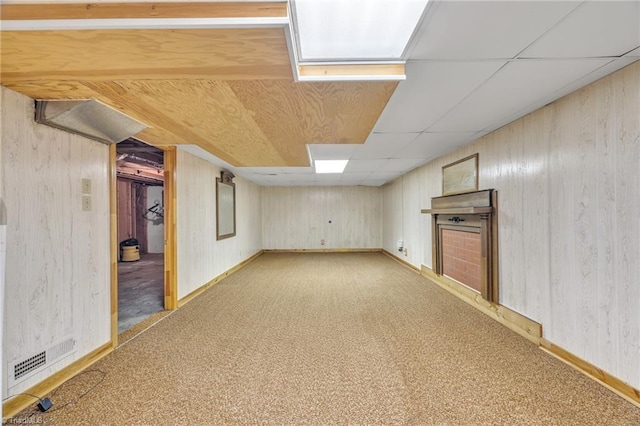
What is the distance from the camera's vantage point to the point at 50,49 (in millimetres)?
1325

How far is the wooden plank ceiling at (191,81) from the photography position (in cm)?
124

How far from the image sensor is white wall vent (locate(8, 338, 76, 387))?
5.31 feet

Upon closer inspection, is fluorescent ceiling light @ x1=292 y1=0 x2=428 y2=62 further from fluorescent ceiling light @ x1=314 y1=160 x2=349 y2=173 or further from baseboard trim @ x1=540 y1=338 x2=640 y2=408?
fluorescent ceiling light @ x1=314 y1=160 x2=349 y2=173

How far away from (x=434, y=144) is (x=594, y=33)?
7.05 ft

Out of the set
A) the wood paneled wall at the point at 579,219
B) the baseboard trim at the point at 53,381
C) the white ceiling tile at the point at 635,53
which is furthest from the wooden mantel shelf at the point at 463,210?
the baseboard trim at the point at 53,381

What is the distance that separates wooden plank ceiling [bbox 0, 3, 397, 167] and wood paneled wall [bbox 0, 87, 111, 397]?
1.17 feet

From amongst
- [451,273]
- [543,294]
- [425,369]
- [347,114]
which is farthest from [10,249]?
[451,273]

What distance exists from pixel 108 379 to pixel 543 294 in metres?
3.67

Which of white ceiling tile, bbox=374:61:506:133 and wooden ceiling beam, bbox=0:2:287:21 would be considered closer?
wooden ceiling beam, bbox=0:2:287:21

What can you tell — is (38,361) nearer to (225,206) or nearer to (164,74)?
(164,74)

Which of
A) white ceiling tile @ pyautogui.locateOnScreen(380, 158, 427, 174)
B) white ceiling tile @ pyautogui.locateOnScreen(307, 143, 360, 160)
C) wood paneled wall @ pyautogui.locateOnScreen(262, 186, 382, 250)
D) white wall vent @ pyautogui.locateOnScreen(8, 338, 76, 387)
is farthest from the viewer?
wood paneled wall @ pyautogui.locateOnScreen(262, 186, 382, 250)

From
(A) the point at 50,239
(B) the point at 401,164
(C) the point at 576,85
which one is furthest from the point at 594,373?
(A) the point at 50,239

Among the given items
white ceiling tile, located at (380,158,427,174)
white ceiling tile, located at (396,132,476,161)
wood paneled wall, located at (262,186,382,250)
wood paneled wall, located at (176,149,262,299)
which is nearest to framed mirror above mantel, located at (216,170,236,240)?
wood paneled wall, located at (176,149,262,299)

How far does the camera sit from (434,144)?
3486 mm
